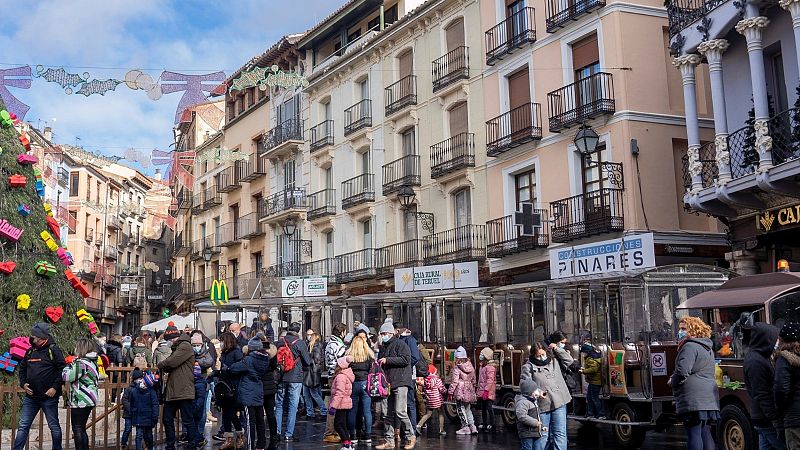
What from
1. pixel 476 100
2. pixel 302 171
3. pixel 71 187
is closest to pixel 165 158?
pixel 476 100

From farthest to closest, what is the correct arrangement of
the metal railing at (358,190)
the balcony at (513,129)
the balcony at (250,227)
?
the balcony at (250,227) → the metal railing at (358,190) → the balcony at (513,129)

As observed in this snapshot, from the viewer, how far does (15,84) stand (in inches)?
665

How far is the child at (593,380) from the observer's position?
14.2 m

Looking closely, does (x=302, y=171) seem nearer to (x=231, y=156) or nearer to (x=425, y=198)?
(x=425, y=198)

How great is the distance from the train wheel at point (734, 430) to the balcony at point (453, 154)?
16190mm

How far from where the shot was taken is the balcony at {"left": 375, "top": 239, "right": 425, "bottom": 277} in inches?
1150

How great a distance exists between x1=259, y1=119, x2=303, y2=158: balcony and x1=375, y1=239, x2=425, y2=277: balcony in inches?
331

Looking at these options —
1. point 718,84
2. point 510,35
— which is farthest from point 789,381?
point 510,35

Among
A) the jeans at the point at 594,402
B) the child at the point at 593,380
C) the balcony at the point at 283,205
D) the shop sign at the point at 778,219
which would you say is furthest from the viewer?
the balcony at the point at 283,205

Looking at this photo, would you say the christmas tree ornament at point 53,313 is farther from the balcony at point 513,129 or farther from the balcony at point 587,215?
the balcony at point 513,129

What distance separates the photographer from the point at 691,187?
749 inches

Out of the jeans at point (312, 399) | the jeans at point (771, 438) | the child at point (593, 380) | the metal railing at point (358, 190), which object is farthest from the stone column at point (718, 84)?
the metal railing at point (358, 190)

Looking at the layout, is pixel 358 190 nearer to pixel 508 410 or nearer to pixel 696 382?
pixel 508 410

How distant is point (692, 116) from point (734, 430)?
9634 mm
